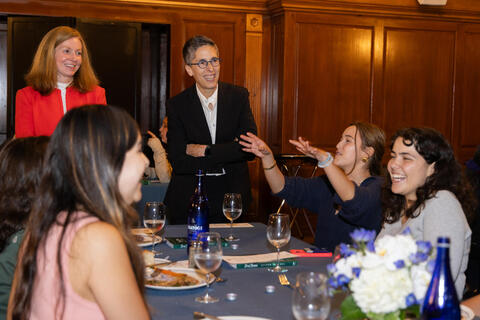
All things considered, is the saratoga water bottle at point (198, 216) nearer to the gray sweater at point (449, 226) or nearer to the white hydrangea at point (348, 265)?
the gray sweater at point (449, 226)

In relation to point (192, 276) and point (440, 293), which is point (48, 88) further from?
point (440, 293)

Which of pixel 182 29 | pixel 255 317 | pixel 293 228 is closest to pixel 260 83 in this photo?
pixel 182 29

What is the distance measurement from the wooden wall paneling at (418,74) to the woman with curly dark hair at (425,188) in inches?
197

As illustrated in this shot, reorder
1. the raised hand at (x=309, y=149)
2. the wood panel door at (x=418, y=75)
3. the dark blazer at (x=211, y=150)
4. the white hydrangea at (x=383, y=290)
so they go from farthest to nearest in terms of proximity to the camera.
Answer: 1. the wood panel door at (x=418, y=75)
2. the dark blazer at (x=211, y=150)
3. the raised hand at (x=309, y=149)
4. the white hydrangea at (x=383, y=290)

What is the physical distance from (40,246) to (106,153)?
26 centimetres

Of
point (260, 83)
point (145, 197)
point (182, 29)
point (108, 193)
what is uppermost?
point (182, 29)

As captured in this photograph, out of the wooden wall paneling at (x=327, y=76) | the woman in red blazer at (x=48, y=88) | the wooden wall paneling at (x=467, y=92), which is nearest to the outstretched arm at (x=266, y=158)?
the woman in red blazer at (x=48, y=88)

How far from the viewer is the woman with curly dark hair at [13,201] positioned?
1.87 m

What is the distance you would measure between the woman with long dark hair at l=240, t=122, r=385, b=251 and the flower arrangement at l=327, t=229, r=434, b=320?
135 centimetres

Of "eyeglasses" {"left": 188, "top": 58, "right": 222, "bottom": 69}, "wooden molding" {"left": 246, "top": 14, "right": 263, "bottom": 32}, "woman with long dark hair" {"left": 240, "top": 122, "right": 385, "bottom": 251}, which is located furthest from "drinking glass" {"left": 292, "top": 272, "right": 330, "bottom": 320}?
"wooden molding" {"left": 246, "top": 14, "right": 263, "bottom": 32}

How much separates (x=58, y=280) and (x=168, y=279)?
23.4 inches

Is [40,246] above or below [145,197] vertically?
above

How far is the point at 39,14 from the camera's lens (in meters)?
6.11

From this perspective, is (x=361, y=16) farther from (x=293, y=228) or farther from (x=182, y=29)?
(x=293, y=228)
